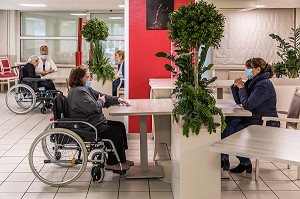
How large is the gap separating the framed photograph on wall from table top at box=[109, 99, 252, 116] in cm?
167

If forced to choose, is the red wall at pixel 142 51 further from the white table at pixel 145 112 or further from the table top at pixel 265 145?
the table top at pixel 265 145

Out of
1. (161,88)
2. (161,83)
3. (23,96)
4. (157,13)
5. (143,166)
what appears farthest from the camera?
(23,96)

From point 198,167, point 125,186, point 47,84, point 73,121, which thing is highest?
point 47,84

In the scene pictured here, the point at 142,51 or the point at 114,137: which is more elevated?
the point at 142,51

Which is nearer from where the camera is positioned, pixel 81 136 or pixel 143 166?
pixel 81 136

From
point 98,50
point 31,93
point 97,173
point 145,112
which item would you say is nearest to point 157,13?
point 98,50

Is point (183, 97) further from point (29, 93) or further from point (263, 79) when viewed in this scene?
point (29, 93)

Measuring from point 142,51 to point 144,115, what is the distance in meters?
2.07

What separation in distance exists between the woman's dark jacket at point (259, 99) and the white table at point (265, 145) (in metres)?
1.27

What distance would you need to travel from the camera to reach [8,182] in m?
4.39

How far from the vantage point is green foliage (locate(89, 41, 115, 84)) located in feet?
22.0

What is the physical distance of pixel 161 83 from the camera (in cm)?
575

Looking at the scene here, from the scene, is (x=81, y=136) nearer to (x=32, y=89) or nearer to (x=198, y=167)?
(x=198, y=167)

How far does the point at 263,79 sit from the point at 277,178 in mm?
984
